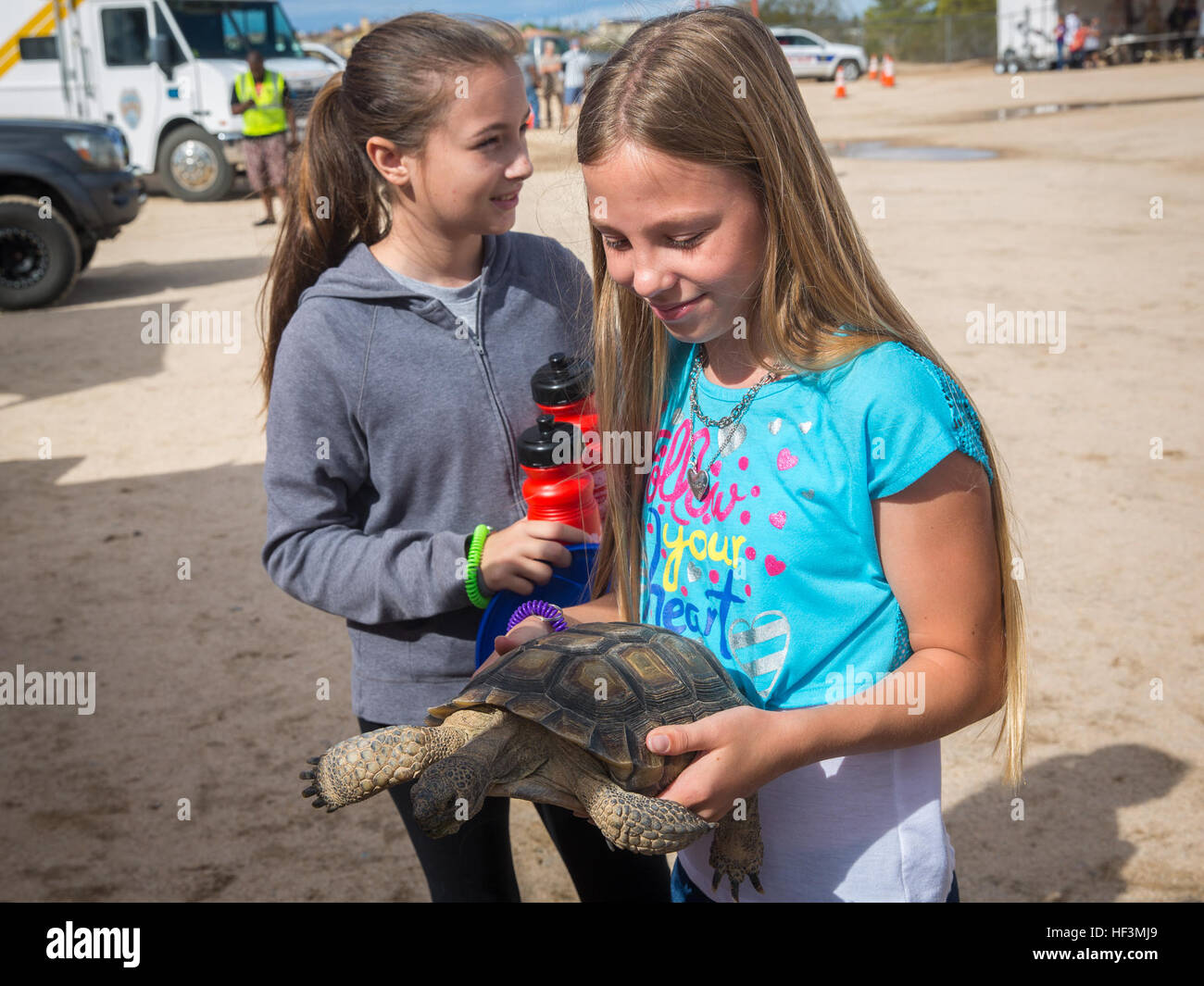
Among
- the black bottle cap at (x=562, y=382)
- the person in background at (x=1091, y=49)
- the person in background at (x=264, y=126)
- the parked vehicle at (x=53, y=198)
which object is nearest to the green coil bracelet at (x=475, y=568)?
the black bottle cap at (x=562, y=382)

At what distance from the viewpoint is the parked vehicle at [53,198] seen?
1215cm

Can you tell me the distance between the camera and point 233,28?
19.3 metres

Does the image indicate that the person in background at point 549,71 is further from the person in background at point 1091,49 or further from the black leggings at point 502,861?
the black leggings at point 502,861

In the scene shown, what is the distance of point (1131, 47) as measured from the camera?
42094mm

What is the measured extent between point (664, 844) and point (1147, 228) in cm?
1307

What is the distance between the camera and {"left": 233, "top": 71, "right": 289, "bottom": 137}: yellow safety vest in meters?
16.3

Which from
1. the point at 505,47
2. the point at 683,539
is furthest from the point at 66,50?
the point at 683,539

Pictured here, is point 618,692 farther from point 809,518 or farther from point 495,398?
point 495,398

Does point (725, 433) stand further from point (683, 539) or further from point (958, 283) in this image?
point (958, 283)

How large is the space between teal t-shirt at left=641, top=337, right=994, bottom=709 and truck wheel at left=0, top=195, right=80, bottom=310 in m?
12.3

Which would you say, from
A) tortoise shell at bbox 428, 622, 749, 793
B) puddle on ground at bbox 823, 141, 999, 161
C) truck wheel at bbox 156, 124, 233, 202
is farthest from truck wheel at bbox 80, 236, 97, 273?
tortoise shell at bbox 428, 622, 749, 793

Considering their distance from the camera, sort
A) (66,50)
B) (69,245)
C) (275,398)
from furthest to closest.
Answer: (66,50) → (69,245) → (275,398)
